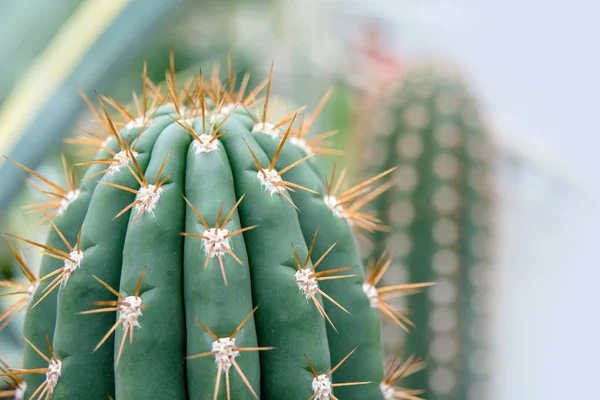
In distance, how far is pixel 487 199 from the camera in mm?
1862

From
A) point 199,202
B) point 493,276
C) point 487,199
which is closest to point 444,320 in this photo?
point 493,276

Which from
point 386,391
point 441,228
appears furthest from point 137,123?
point 441,228

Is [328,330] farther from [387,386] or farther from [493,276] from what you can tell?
[493,276]

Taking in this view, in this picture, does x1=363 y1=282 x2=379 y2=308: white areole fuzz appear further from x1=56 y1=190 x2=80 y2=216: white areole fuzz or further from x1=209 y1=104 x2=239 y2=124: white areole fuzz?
x1=56 y1=190 x2=80 y2=216: white areole fuzz

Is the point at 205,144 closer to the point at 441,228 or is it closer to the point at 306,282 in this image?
the point at 306,282

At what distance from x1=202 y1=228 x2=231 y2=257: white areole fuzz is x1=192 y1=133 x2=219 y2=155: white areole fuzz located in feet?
0.37

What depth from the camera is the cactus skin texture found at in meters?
1.76

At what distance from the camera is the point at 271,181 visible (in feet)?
2.74

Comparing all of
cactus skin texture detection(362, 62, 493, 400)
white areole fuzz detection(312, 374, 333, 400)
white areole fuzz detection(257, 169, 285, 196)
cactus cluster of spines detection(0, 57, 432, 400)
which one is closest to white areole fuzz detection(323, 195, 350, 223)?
cactus cluster of spines detection(0, 57, 432, 400)

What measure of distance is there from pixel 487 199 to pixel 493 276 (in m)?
0.22

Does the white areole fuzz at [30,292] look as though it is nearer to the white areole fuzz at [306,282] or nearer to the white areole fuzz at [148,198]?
the white areole fuzz at [148,198]

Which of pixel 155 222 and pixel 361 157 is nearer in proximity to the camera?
pixel 155 222

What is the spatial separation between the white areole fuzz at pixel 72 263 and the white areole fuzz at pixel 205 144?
0.19m

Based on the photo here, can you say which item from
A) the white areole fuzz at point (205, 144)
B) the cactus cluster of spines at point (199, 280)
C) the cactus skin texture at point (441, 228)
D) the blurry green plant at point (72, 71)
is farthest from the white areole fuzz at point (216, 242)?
the cactus skin texture at point (441, 228)
